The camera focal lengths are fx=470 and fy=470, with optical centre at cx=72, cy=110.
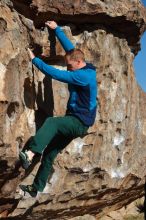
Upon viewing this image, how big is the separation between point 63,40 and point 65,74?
1.76 meters

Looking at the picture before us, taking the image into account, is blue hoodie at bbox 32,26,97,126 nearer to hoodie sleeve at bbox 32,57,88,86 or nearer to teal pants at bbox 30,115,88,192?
hoodie sleeve at bbox 32,57,88,86

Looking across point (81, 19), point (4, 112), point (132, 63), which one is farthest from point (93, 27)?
point (4, 112)

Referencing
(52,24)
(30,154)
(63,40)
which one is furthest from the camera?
(52,24)

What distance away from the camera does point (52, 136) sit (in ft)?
28.4

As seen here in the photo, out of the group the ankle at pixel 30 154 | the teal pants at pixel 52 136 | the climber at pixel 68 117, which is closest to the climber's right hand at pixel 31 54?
the climber at pixel 68 117

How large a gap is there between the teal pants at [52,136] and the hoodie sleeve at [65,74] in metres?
0.70

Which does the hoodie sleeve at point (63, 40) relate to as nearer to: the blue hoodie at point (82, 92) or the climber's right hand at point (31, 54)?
the climber's right hand at point (31, 54)

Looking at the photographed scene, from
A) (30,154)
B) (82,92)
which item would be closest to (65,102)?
(82,92)

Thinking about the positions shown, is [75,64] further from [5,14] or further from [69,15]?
[69,15]

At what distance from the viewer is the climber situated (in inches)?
337

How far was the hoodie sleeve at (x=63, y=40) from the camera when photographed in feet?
32.9

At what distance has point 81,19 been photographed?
11.6 metres

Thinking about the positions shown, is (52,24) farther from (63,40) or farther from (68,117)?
(68,117)

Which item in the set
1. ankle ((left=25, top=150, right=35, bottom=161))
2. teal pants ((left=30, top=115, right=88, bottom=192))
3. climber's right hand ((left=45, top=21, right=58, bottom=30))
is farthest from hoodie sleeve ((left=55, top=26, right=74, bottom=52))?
ankle ((left=25, top=150, right=35, bottom=161))
